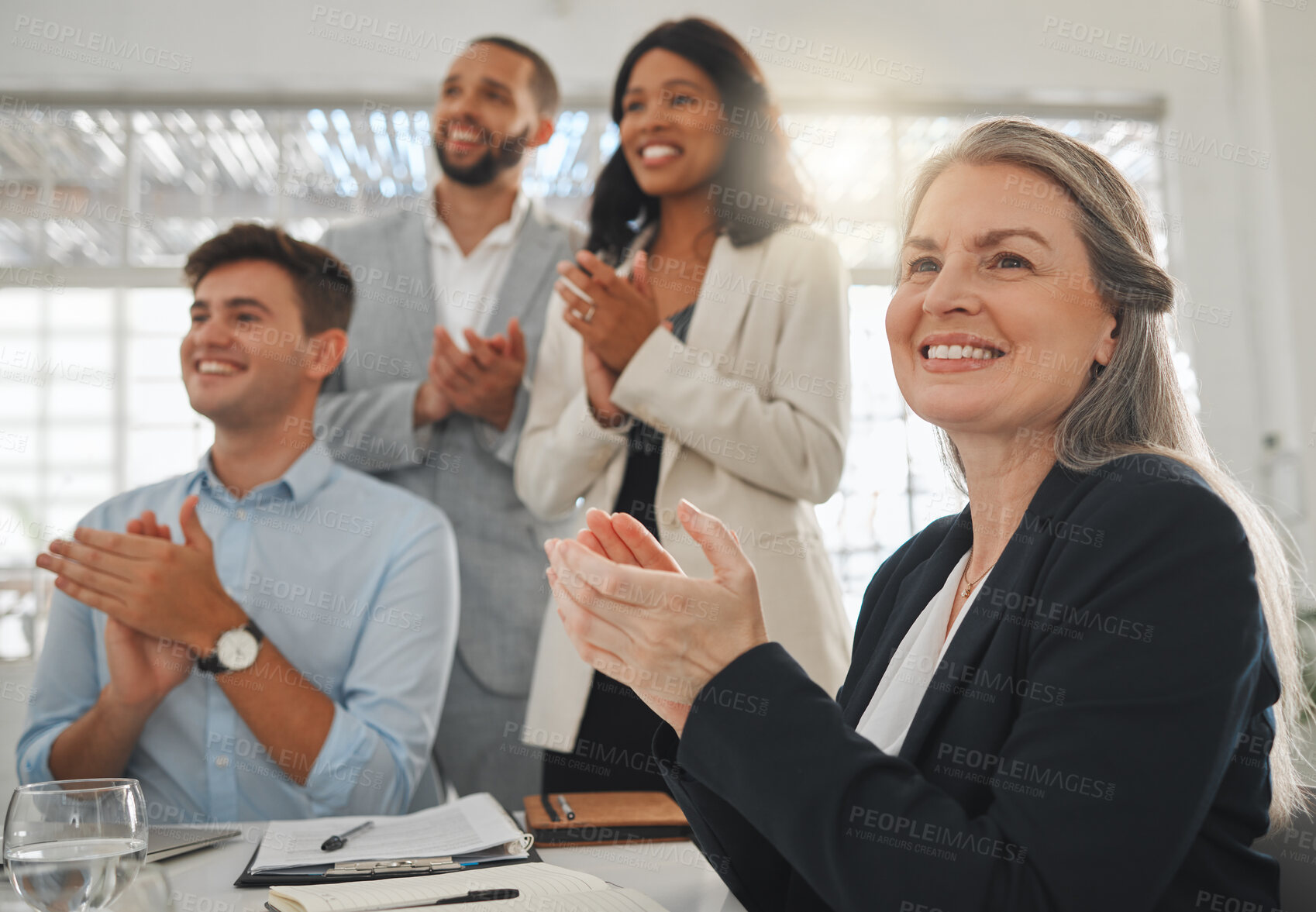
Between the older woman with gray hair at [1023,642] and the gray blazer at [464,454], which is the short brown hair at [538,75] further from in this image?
the older woman with gray hair at [1023,642]

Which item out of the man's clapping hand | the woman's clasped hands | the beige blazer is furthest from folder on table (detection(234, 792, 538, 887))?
the man's clapping hand

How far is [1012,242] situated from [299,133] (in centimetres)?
313

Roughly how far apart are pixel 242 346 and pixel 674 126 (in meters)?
1.31

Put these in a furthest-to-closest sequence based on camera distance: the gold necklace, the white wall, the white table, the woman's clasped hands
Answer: the white wall, the gold necklace, the white table, the woman's clasped hands

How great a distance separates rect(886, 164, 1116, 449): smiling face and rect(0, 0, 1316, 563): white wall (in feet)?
8.66

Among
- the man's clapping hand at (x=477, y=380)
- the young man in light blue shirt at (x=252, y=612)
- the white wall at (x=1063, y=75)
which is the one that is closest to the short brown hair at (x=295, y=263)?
the young man in light blue shirt at (x=252, y=612)

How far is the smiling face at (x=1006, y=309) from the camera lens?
1114mm

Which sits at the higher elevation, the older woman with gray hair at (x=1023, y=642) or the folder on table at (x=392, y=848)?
the older woman with gray hair at (x=1023, y=642)

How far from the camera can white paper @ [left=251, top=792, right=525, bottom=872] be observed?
1.18 metres

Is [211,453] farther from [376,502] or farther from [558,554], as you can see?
[558,554]

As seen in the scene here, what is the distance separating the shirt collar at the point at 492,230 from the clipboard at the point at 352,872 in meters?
2.25

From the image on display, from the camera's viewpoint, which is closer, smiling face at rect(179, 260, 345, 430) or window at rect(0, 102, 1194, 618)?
smiling face at rect(179, 260, 345, 430)

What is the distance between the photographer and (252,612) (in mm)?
2492

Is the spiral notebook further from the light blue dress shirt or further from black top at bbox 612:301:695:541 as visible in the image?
black top at bbox 612:301:695:541
